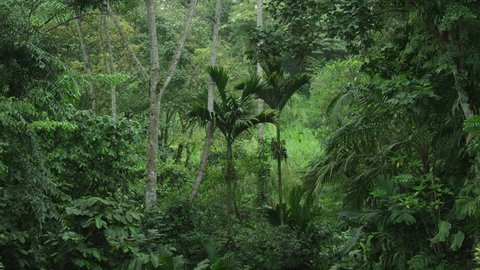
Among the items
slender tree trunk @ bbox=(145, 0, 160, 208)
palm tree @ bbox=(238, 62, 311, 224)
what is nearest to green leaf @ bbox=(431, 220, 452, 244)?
palm tree @ bbox=(238, 62, 311, 224)

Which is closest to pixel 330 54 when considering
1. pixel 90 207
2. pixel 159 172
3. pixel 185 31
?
pixel 159 172

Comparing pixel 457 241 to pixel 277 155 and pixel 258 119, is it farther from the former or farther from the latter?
pixel 277 155

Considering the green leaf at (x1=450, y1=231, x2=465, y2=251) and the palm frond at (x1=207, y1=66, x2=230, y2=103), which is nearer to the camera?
the green leaf at (x1=450, y1=231, x2=465, y2=251)

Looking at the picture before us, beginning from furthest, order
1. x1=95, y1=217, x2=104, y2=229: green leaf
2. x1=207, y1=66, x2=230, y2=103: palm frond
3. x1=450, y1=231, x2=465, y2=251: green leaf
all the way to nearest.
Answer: x1=207, y1=66, x2=230, y2=103: palm frond
x1=450, y1=231, x2=465, y2=251: green leaf
x1=95, y1=217, x2=104, y2=229: green leaf

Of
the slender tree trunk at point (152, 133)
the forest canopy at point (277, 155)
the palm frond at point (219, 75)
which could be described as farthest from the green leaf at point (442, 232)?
the slender tree trunk at point (152, 133)

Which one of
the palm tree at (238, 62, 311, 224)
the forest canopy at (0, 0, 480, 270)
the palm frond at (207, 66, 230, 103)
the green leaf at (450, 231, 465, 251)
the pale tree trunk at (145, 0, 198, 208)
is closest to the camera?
the forest canopy at (0, 0, 480, 270)

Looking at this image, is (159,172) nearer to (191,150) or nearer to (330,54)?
(191,150)

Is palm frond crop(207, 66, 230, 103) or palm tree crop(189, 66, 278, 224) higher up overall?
palm frond crop(207, 66, 230, 103)

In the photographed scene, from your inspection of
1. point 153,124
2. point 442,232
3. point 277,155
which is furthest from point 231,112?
point 442,232

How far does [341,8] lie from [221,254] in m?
4.65

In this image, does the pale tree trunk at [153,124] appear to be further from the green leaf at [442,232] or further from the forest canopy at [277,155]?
the green leaf at [442,232]

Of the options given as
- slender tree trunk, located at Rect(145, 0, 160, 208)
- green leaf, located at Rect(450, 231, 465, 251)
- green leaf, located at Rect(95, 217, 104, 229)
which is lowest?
green leaf, located at Rect(450, 231, 465, 251)

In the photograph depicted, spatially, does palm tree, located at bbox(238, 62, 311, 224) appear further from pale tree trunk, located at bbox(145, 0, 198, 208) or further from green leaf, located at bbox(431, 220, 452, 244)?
green leaf, located at bbox(431, 220, 452, 244)

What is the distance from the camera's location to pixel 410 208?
7.09 m
